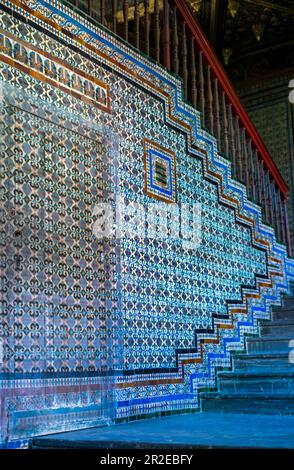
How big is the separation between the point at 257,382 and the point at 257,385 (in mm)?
24

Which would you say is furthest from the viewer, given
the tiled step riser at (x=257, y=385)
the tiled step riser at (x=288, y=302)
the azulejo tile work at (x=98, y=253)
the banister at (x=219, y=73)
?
the tiled step riser at (x=288, y=302)

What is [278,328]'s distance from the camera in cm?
628

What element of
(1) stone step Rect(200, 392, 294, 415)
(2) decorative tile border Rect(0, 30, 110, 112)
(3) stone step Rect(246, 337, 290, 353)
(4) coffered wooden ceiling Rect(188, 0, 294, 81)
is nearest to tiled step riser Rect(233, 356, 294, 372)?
(3) stone step Rect(246, 337, 290, 353)

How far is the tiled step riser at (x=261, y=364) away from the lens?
5348mm

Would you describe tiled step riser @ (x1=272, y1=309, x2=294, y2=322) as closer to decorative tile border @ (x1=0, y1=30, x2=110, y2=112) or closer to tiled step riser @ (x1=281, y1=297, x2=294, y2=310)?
tiled step riser @ (x1=281, y1=297, x2=294, y2=310)

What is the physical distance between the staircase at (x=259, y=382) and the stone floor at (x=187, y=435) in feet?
0.83

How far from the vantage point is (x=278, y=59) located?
33.6 feet

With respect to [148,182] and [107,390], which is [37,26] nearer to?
[148,182]

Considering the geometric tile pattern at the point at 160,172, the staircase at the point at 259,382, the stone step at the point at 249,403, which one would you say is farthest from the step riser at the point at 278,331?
the geometric tile pattern at the point at 160,172

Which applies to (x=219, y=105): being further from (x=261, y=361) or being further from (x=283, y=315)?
(x=261, y=361)

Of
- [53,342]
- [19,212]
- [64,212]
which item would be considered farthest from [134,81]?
[53,342]

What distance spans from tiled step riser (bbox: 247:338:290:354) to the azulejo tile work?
0.15 metres

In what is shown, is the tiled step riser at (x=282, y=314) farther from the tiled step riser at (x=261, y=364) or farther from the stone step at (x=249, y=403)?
the stone step at (x=249, y=403)

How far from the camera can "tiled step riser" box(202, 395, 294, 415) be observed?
15.9 ft
